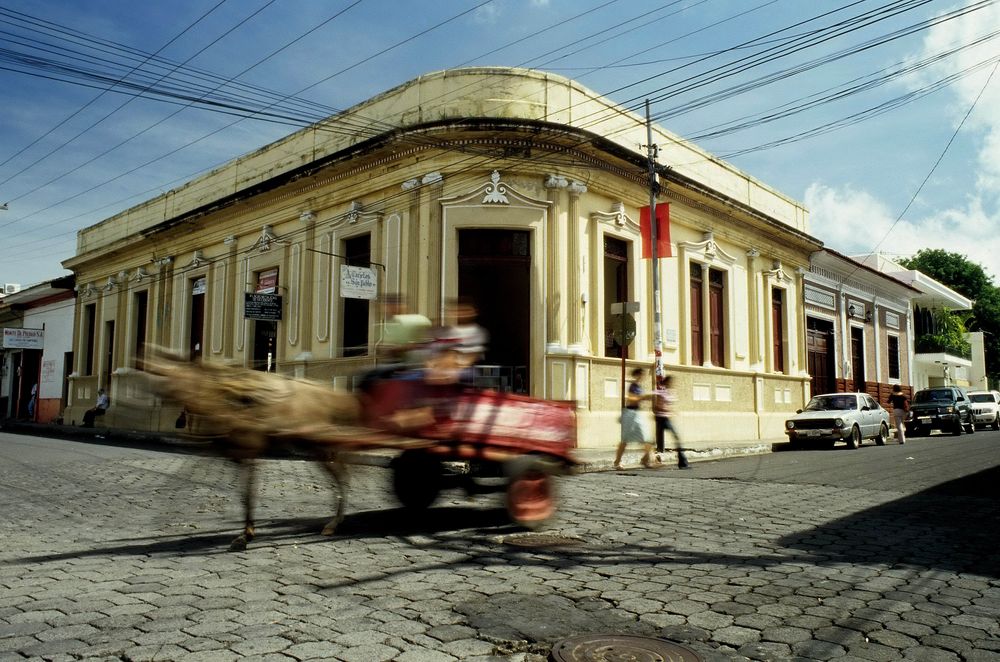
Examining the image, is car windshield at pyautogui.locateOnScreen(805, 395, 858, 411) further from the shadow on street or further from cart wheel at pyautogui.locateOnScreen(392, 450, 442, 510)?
cart wheel at pyautogui.locateOnScreen(392, 450, 442, 510)

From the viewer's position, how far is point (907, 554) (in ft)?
19.1

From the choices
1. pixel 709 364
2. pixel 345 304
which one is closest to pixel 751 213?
pixel 709 364

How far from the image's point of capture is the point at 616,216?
1852 cm

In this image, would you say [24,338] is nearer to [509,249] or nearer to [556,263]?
[509,249]

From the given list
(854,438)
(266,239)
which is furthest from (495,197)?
(854,438)

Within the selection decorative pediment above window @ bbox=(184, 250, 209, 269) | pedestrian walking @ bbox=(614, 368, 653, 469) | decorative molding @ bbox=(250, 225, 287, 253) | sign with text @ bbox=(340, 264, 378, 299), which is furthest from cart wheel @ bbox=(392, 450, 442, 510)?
decorative pediment above window @ bbox=(184, 250, 209, 269)

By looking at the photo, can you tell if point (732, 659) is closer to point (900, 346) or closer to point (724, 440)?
point (724, 440)

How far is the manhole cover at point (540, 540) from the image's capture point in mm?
6250

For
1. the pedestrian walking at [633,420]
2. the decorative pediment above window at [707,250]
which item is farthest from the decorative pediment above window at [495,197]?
the decorative pediment above window at [707,250]

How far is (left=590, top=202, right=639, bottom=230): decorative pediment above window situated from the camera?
59.1ft

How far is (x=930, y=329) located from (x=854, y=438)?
28614mm

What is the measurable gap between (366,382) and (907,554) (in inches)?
185

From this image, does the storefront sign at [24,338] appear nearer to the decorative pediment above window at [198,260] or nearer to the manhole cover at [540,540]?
the decorative pediment above window at [198,260]

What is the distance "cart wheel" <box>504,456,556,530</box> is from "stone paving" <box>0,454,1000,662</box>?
256 millimetres
